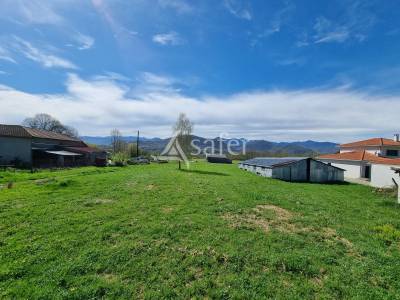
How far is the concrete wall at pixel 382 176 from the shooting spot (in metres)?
21.2

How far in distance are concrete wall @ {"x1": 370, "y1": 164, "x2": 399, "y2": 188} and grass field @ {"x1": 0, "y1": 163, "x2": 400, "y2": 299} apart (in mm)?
13692

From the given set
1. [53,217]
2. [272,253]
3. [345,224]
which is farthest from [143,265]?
[345,224]

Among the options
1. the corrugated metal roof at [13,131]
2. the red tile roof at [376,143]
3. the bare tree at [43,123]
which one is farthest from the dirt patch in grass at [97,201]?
the bare tree at [43,123]

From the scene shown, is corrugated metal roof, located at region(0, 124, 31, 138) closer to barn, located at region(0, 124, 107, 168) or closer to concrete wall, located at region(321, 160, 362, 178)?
barn, located at region(0, 124, 107, 168)

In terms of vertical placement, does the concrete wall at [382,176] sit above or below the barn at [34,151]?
below

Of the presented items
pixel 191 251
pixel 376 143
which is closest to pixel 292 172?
pixel 376 143

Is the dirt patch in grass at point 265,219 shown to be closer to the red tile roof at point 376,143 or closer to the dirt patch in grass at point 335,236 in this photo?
the dirt patch in grass at point 335,236

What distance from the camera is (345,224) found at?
9.05 metres

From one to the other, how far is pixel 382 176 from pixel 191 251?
25.0 m

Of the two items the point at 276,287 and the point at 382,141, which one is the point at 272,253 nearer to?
the point at 276,287

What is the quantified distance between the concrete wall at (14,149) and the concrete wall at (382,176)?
43.7 metres

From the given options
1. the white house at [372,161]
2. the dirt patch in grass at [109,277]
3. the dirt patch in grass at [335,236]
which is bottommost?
the dirt patch in grass at [335,236]

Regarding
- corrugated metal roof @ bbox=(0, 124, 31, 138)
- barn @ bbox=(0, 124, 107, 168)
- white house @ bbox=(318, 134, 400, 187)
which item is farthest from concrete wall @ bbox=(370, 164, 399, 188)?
corrugated metal roof @ bbox=(0, 124, 31, 138)

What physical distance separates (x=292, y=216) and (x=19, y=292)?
31.4ft
